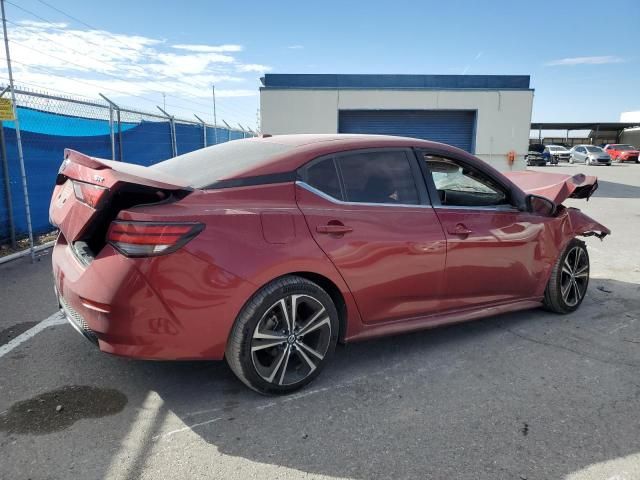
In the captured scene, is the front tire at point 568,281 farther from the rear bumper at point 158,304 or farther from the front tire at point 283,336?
the rear bumper at point 158,304

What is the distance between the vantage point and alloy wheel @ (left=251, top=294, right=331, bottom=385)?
9.76 ft

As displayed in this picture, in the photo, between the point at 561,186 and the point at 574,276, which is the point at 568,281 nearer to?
the point at 574,276

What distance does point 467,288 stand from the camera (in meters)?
3.83

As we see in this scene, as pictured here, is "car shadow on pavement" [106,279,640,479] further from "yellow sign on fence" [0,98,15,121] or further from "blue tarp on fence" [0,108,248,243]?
"blue tarp on fence" [0,108,248,243]

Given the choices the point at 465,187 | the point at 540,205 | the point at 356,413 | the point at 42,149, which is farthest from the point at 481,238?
the point at 42,149

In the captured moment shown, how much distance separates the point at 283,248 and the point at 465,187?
1.92 m

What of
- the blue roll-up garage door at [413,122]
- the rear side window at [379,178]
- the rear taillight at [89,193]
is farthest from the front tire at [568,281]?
the blue roll-up garage door at [413,122]

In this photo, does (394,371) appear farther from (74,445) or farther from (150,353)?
(74,445)

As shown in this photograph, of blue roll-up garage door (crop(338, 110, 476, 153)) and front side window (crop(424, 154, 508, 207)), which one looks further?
blue roll-up garage door (crop(338, 110, 476, 153))

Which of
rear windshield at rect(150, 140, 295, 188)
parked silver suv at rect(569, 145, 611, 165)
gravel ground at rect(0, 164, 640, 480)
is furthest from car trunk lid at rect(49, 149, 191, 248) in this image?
parked silver suv at rect(569, 145, 611, 165)

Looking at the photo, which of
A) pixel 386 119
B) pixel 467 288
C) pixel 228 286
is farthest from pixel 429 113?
pixel 228 286

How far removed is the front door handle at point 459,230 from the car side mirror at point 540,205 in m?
0.79

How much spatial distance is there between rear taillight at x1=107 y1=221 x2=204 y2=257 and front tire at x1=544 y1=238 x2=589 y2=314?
11.0ft

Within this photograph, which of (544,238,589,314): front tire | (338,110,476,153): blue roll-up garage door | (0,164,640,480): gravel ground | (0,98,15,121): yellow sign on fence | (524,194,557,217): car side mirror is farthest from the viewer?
(338,110,476,153): blue roll-up garage door
